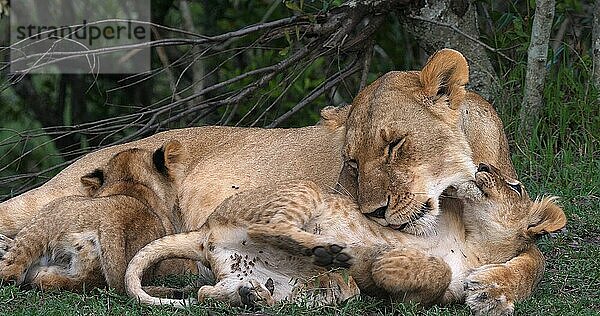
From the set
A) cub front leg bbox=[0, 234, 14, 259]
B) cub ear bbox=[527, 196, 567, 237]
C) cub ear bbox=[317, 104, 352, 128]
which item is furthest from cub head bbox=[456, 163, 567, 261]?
cub front leg bbox=[0, 234, 14, 259]

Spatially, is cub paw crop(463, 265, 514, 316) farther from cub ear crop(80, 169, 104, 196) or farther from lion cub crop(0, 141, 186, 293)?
cub ear crop(80, 169, 104, 196)

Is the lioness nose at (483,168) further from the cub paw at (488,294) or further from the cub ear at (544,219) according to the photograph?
the cub paw at (488,294)

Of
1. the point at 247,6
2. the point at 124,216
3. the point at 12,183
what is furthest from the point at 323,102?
the point at 124,216

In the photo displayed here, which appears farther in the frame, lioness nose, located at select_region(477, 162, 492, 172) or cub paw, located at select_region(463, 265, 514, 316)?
lioness nose, located at select_region(477, 162, 492, 172)

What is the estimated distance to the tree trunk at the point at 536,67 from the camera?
21.7 feet

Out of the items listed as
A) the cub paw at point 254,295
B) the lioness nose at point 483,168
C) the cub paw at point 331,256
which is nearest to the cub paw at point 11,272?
the cub paw at point 254,295

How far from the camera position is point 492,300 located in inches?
159

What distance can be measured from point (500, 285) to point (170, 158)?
2.01 m

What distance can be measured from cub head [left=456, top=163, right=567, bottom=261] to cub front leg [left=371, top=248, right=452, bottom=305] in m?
0.41

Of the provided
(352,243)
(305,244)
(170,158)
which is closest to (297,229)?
(305,244)

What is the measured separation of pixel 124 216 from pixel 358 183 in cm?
105

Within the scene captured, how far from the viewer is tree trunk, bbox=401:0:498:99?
7125mm

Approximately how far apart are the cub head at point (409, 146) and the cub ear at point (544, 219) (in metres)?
0.32

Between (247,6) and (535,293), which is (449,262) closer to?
(535,293)
